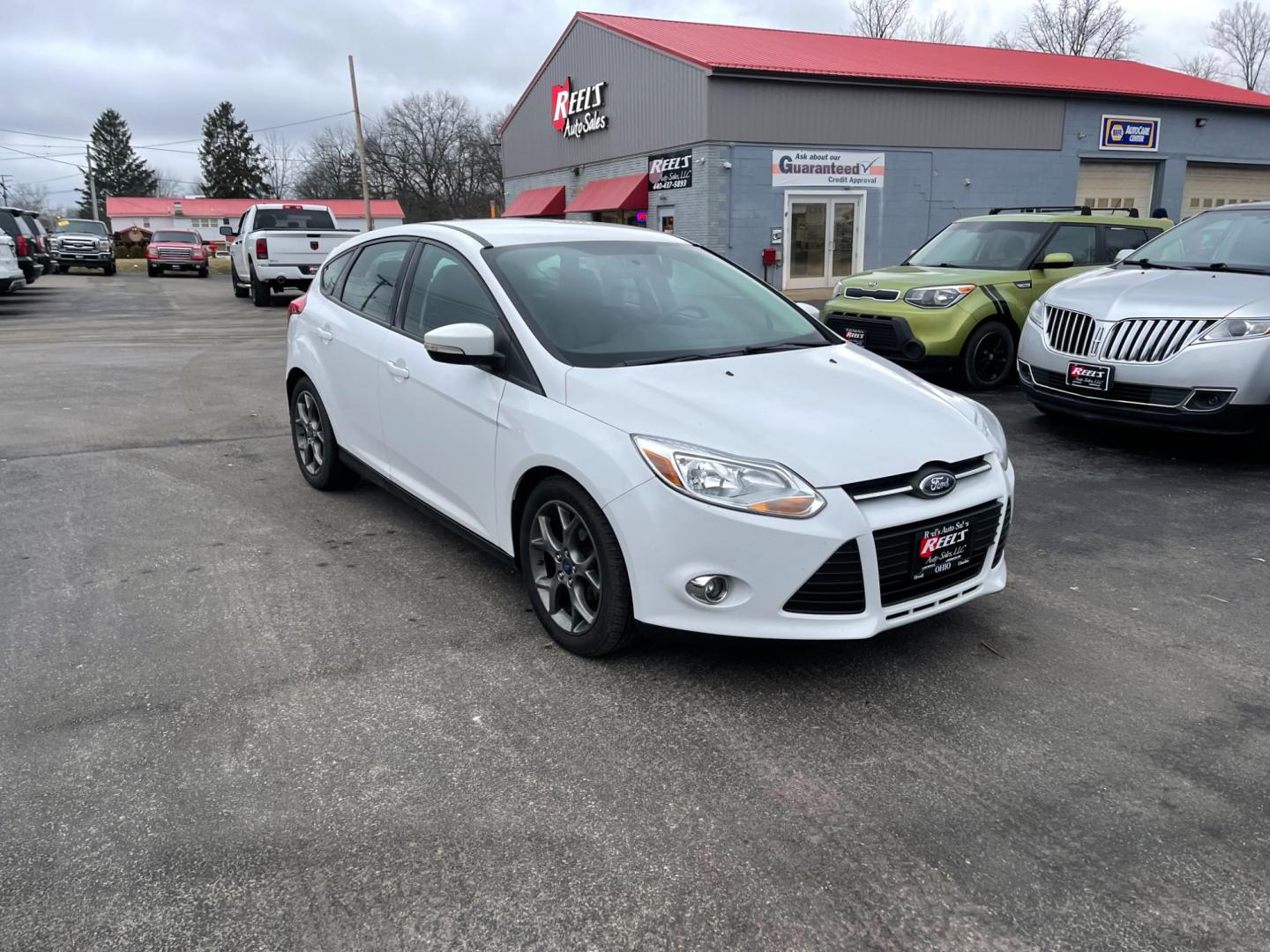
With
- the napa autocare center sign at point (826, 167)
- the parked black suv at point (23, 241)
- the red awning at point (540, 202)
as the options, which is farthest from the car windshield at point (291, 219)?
the napa autocare center sign at point (826, 167)

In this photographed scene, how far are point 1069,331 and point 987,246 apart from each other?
3321mm

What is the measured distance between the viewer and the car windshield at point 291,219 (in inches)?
843

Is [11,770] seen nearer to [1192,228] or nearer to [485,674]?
[485,674]

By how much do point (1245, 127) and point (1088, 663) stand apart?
31843 millimetres

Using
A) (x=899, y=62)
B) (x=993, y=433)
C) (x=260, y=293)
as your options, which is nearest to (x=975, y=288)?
(x=993, y=433)

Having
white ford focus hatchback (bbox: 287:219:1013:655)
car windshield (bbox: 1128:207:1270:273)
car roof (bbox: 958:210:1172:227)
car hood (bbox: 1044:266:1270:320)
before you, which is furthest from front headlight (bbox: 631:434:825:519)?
car roof (bbox: 958:210:1172:227)

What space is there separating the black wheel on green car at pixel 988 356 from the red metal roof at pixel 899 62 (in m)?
14.1

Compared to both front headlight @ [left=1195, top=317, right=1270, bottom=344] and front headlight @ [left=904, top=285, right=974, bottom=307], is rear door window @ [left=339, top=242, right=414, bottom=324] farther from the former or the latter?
front headlight @ [left=904, top=285, right=974, bottom=307]

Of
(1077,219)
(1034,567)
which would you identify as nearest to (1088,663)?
(1034,567)

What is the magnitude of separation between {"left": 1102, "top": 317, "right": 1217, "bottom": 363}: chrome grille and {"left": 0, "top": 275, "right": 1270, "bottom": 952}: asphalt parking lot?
149cm

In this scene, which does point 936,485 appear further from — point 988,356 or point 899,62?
point 899,62

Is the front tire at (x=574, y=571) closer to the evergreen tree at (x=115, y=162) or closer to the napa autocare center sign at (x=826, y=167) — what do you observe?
the napa autocare center sign at (x=826, y=167)

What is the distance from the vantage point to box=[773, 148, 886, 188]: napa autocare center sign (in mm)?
22438

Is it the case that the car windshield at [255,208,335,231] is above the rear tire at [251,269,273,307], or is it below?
above
